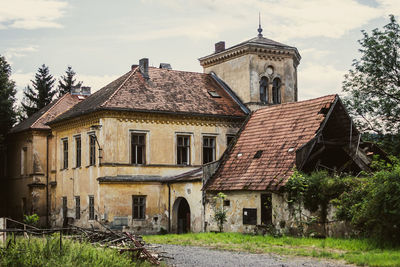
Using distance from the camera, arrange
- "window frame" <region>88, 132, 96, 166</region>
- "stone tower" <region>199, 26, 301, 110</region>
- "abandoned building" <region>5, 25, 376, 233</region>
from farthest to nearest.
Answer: "stone tower" <region>199, 26, 301, 110</region>, "window frame" <region>88, 132, 96, 166</region>, "abandoned building" <region>5, 25, 376, 233</region>

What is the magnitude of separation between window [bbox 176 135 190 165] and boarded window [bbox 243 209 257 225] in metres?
7.16

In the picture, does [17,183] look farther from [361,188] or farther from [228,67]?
[361,188]

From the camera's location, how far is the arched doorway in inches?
1238

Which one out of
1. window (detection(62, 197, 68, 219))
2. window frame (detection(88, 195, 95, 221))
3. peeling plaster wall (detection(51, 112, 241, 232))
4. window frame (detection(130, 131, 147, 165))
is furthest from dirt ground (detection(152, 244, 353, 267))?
window (detection(62, 197, 68, 219))

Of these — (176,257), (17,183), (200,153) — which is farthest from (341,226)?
(17,183)

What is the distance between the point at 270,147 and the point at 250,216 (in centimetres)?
354

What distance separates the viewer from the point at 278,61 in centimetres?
3681

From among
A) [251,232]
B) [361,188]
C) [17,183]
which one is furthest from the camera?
[17,183]

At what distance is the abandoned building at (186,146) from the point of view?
27.3 meters

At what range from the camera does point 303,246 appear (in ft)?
69.9

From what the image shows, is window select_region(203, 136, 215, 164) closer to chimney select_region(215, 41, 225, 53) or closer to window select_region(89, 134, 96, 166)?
window select_region(89, 134, 96, 166)

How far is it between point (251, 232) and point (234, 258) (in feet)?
26.9

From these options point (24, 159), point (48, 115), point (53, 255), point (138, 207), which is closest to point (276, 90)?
point (138, 207)

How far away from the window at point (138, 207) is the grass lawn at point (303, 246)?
4557 mm
